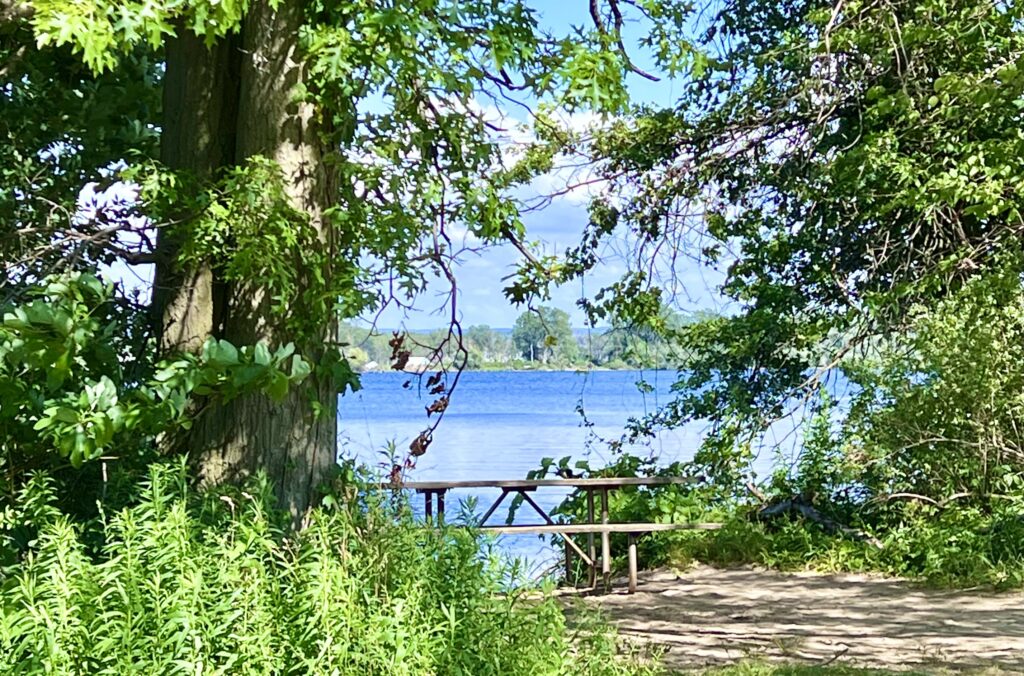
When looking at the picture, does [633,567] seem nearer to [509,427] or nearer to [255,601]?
[255,601]

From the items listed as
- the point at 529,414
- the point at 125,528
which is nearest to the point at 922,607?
the point at 125,528

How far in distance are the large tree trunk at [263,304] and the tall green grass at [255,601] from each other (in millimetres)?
346

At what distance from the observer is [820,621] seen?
6.88 metres

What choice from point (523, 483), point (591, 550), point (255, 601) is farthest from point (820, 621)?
point (255, 601)

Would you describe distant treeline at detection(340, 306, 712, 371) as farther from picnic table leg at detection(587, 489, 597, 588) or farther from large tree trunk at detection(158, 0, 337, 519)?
picnic table leg at detection(587, 489, 597, 588)

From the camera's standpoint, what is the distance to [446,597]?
3930 millimetres

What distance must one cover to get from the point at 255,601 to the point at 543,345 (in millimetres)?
3492

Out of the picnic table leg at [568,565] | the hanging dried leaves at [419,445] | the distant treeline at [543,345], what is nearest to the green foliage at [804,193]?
the distant treeline at [543,345]

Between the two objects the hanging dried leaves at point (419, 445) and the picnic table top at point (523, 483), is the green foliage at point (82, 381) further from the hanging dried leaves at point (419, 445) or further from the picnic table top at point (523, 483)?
the picnic table top at point (523, 483)

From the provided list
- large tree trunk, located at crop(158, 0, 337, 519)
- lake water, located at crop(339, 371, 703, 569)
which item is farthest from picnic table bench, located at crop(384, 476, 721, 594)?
large tree trunk, located at crop(158, 0, 337, 519)

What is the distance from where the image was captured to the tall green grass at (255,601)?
10.5ft

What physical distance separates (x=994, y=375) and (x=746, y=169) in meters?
3.02

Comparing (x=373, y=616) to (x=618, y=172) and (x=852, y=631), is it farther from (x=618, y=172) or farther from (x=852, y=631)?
(x=618, y=172)

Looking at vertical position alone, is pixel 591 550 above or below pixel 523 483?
below
